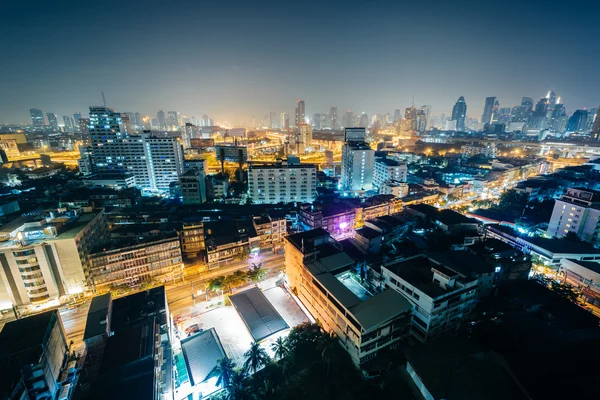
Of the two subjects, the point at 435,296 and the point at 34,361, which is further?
the point at 435,296

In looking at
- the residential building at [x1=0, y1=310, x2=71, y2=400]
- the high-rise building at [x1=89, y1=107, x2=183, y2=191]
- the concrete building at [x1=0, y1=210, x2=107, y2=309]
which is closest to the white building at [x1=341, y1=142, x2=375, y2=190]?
the high-rise building at [x1=89, y1=107, x2=183, y2=191]

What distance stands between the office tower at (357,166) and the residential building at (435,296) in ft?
202

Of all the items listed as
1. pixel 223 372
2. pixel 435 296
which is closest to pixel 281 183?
pixel 435 296

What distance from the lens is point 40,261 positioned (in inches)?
1442

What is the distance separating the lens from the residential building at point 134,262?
38938mm

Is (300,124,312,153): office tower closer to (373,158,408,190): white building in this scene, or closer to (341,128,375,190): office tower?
(341,128,375,190): office tower

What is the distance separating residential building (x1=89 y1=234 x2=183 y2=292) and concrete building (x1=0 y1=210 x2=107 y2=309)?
9.43 feet

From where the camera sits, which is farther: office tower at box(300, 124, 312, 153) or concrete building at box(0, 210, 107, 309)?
office tower at box(300, 124, 312, 153)

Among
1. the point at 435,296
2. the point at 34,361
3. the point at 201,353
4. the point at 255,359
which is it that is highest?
the point at 435,296

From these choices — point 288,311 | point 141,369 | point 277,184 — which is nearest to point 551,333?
point 288,311

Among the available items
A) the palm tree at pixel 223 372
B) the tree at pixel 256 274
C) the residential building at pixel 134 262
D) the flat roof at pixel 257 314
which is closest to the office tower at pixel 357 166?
the tree at pixel 256 274

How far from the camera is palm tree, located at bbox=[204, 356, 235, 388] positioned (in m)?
25.5

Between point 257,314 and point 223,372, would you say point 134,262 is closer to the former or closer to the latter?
point 257,314

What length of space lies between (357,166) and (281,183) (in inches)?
1177
